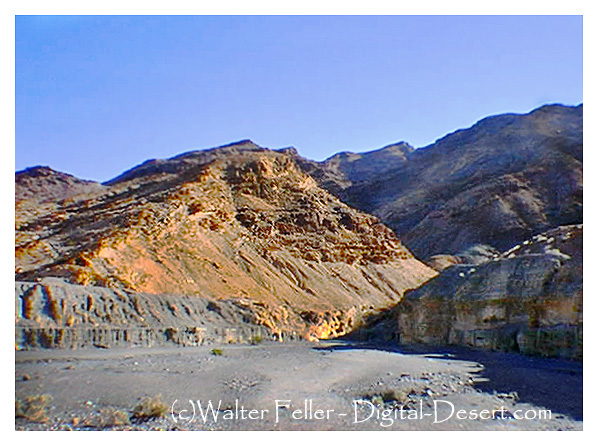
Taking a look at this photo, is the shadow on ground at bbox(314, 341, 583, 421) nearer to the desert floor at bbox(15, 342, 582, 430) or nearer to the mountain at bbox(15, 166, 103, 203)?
the desert floor at bbox(15, 342, 582, 430)

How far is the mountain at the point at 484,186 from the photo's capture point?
68.2 m

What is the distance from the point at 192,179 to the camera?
46.9 m

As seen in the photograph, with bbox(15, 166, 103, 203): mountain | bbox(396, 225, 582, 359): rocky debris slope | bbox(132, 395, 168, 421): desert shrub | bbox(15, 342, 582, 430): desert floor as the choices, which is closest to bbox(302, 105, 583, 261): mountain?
bbox(396, 225, 582, 359): rocky debris slope

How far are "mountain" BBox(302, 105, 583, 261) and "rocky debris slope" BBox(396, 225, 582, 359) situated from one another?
39793 mm

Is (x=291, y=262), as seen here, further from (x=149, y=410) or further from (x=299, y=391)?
(x=149, y=410)

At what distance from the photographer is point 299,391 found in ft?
37.1

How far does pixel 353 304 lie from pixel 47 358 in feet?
80.2

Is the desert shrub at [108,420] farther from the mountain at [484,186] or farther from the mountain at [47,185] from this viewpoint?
the mountain at [47,185]

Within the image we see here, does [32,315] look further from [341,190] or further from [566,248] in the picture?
[341,190]

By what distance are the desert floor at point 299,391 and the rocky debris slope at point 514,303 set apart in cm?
151

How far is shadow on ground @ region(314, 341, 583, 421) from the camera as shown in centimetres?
1088

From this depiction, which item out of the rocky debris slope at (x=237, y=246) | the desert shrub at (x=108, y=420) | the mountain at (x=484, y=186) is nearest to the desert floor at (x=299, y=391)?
the desert shrub at (x=108, y=420)

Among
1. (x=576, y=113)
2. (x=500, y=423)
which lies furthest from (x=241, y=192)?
(x=576, y=113)

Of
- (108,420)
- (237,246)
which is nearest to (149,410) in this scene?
(108,420)
